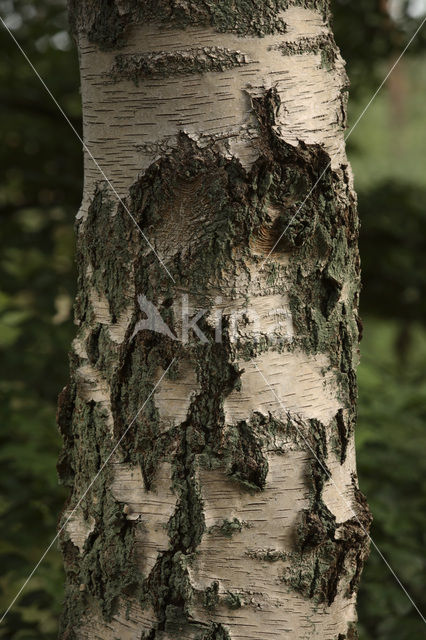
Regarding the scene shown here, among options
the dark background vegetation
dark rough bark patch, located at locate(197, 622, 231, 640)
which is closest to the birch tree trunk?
dark rough bark patch, located at locate(197, 622, 231, 640)

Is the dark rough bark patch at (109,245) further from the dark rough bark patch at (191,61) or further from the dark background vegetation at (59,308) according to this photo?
the dark background vegetation at (59,308)

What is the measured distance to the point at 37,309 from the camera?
289 centimetres

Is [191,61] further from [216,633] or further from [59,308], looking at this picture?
[59,308]

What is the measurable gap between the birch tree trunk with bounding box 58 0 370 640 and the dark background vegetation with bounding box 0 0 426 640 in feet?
3.97

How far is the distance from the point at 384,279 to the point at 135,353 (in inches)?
117

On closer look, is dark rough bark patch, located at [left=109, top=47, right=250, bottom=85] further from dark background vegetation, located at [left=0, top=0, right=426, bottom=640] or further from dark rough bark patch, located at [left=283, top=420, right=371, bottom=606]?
dark background vegetation, located at [left=0, top=0, right=426, bottom=640]

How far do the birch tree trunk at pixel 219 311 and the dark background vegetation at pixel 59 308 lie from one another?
1210mm

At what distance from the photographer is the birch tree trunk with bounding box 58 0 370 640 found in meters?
1.02

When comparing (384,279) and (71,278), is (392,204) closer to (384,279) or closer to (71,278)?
(384,279)

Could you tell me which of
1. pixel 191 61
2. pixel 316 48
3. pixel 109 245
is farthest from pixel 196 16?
pixel 109 245

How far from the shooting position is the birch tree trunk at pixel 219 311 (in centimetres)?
102

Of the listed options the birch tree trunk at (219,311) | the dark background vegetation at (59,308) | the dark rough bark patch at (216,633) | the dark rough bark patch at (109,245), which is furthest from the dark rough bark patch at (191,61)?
the dark background vegetation at (59,308)

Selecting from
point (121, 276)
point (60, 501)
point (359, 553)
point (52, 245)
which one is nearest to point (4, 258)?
point (52, 245)

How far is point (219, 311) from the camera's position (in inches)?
41.1
